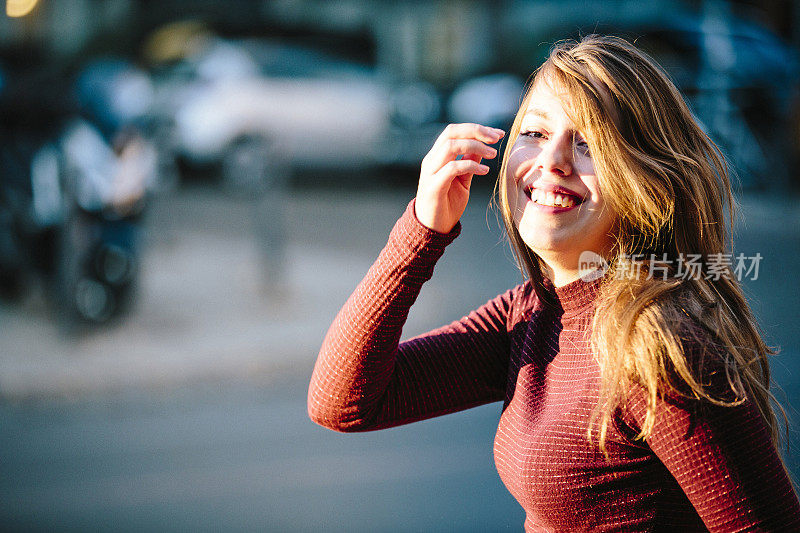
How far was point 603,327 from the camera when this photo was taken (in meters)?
1.36

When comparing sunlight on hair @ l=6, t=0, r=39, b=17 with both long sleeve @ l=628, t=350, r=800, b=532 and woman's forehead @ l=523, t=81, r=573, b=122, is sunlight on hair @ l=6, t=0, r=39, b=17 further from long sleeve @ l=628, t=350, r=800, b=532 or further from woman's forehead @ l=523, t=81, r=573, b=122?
long sleeve @ l=628, t=350, r=800, b=532

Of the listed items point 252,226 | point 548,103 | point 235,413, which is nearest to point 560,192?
point 548,103

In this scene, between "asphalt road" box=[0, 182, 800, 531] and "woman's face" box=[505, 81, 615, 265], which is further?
"asphalt road" box=[0, 182, 800, 531]

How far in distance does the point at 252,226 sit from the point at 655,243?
8.25m

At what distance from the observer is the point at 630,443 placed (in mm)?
1268

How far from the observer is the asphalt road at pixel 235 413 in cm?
400

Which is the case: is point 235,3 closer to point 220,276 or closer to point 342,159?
point 342,159

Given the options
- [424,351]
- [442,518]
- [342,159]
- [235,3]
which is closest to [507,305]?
[424,351]

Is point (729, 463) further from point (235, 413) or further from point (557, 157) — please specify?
point (235, 413)

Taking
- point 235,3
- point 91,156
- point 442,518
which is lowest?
point 442,518

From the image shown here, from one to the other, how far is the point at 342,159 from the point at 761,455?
10.5 metres

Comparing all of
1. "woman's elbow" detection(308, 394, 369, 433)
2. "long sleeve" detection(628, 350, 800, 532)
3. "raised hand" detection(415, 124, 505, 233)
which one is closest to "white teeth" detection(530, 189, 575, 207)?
"raised hand" detection(415, 124, 505, 233)

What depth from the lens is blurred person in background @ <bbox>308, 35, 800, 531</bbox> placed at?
123 cm

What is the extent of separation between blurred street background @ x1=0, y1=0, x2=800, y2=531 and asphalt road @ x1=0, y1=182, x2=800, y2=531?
0.02 metres
